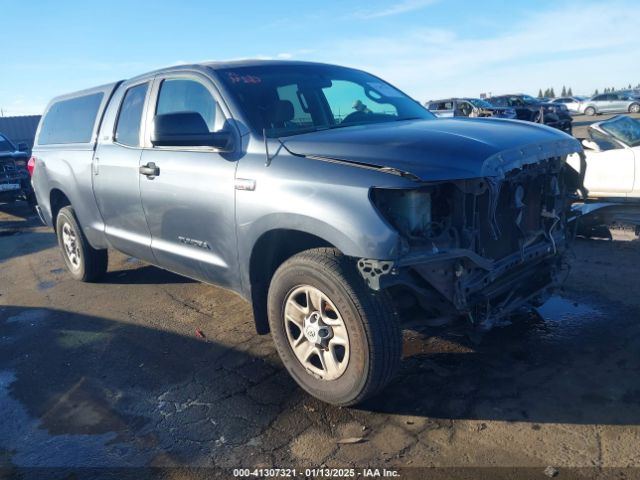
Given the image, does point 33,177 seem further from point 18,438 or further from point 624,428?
point 624,428

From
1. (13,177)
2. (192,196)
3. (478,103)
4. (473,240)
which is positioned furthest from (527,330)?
(478,103)

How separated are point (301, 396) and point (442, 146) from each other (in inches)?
68.2

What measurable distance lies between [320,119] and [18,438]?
2.80m

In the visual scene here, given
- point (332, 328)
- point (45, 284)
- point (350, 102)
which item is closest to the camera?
point (332, 328)

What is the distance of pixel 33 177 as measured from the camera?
645cm

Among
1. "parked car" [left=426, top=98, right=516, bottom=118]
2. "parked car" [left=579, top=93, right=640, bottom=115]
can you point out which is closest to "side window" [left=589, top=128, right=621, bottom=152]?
"parked car" [left=426, top=98, right=516, bottom=118]

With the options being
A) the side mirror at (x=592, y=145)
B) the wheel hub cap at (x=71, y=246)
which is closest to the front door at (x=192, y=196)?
the wheel hub cap at (x=71, y=246)

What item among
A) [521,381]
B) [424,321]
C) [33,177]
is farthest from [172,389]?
[33,177]

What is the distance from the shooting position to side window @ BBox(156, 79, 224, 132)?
12.2 ft

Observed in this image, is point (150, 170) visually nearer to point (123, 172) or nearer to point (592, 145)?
point (123, 172)

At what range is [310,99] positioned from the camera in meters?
3.95

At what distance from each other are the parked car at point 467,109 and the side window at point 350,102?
1483cm

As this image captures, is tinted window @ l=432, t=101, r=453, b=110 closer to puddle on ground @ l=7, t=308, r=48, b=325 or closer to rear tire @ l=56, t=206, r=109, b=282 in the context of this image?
rear tire @ l=56, t=206, r=109, b=282

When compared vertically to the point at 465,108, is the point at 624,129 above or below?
below
